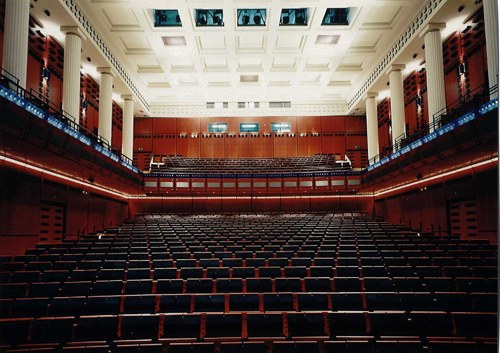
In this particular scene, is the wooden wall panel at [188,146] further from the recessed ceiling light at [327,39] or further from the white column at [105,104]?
the recessed ceiling light at [327,39]

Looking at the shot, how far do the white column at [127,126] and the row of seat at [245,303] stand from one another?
11724 mm

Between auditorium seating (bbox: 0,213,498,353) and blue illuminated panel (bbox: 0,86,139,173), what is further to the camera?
blue illuminated panel (bbox: 0,86,139,173)

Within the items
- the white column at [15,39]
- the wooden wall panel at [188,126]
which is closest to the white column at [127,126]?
the wooden wall panel at [188,126]

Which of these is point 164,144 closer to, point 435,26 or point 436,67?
point 436,67

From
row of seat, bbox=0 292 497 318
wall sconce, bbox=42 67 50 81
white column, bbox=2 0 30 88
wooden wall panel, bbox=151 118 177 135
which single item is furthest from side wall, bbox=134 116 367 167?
row of seat, bbox=0 292 497 318

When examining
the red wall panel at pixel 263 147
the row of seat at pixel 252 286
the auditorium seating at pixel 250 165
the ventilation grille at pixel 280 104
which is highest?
the ventilation grille at pixel 280 104

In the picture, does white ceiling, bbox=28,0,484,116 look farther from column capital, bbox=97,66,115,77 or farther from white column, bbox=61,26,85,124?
white column, bbox=61,26,85,124

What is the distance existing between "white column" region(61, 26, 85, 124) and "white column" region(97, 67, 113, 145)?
2.17 m

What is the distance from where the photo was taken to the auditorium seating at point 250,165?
564 inches

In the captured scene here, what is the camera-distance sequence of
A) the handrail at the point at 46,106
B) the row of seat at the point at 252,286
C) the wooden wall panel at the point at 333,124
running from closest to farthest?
the row of seat at the point at 252,286 → the handrail at the point at 46,106 → the wooden wall panel at the point at 333,124

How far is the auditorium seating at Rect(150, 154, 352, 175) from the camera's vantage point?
14320mm

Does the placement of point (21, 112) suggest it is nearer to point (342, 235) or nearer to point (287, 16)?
point (342, 235)

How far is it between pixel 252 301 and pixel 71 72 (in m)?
8.73

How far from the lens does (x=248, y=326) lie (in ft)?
11.9
